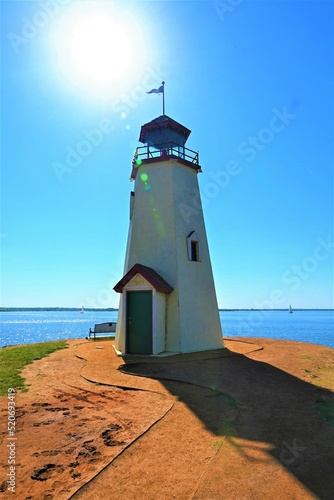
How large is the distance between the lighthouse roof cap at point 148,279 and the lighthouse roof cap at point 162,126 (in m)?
7.47

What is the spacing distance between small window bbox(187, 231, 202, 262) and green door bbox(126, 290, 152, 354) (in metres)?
3.01

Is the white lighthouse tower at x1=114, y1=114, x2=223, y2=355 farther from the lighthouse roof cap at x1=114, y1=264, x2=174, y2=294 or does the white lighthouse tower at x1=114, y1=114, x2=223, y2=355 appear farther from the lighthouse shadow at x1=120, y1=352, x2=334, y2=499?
the lighthouse shadow at x1=120, y1=352, x2=334, y2=499

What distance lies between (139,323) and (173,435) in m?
8.53

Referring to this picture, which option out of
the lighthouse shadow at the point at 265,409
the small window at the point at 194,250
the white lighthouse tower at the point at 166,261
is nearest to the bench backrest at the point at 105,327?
the white lighthouse tower at the point at 166,261

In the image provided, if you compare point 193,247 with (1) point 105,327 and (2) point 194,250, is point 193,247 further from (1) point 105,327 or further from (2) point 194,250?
(1) point 105,327

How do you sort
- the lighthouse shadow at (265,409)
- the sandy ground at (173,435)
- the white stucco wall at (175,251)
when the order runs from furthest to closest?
the white stucco wall at (175,251) < the lighthouse shadow at (265,409) < the sandy ground at (173,435)

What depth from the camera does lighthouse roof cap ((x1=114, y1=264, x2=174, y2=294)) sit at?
43.5ft

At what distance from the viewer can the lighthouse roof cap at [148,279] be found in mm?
13250

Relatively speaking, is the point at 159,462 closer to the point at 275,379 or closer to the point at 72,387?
the point at 72,387

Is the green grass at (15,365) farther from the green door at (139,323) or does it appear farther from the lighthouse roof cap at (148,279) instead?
the lighthouse roof cap at (148,279)

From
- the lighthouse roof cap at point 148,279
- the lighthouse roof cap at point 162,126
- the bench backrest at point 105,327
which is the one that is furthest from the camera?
the bench backrest at point 105,327

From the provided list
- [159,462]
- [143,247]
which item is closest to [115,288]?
[143,247]

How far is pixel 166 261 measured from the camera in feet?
47.1

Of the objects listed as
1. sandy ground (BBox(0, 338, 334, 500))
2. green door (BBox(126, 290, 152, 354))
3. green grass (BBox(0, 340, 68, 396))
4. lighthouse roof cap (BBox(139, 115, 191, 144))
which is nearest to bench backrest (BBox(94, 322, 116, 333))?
green grass (BBox(0, 340, 68, 396))
